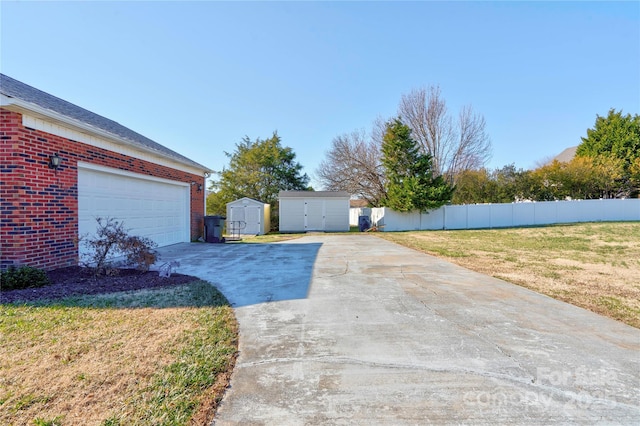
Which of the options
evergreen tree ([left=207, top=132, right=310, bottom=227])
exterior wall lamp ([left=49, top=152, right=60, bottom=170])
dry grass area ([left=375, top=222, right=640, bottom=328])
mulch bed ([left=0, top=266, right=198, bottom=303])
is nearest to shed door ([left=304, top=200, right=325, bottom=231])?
evergreen tree ([left=207, top=132, right=310, bottom=227])

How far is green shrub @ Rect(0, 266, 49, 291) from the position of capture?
4383 mm

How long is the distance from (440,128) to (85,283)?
23508 mm

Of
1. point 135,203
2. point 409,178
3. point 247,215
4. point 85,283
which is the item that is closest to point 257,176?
point 247,215

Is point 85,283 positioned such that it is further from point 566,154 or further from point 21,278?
point 566,154

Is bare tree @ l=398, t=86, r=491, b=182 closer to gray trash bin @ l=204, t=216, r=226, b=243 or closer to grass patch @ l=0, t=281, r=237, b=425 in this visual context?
gray trash bin @ l=204, t=216, r=226, b=243

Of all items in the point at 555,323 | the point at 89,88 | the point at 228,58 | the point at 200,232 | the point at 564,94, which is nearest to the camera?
the point at 555,323

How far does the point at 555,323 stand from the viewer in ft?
11.4

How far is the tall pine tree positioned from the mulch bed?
15.7 m

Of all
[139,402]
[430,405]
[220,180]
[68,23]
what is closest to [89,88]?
[68,23]

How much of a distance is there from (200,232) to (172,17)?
7806 mm

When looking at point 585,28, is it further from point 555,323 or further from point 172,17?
point 172,17

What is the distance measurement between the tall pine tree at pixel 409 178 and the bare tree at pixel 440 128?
376cm

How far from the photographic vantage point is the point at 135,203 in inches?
334

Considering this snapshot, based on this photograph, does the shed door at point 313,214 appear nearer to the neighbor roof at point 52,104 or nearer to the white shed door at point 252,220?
the white shed door at point 252,220
